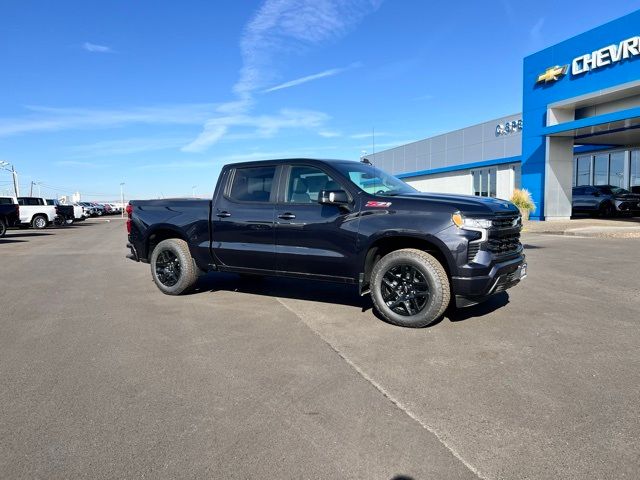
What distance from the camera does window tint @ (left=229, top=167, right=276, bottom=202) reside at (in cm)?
656

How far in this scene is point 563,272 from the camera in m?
8.88

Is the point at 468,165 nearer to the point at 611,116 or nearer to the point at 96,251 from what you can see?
the point at 611,116

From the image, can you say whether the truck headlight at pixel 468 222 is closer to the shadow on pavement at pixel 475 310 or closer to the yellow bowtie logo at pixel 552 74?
the shadow on pavement at pixel 475 310

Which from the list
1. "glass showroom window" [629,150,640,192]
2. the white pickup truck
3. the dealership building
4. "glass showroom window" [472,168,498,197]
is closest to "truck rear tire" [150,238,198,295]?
the dealership building

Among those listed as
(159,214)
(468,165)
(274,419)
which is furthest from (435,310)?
(468,165)

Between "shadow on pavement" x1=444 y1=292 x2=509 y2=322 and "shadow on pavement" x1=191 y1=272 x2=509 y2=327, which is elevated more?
"shadow on pavement" x1=191 y1=272 x2=509 y2=327

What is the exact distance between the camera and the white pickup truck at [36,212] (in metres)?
27.7

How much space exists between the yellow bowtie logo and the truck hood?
63.3 feet

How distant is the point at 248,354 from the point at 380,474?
2.20 m

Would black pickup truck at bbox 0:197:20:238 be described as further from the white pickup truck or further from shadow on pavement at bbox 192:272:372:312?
shadow on pavement at bbox 192:272:372:312

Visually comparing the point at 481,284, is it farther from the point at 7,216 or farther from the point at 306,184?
the point at 7,216

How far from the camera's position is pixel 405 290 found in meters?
5.43

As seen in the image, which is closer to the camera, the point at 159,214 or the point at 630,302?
the point at 630,302

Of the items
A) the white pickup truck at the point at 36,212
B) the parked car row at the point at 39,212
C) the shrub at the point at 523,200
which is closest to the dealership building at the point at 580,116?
the shrub at the point at 523,200
